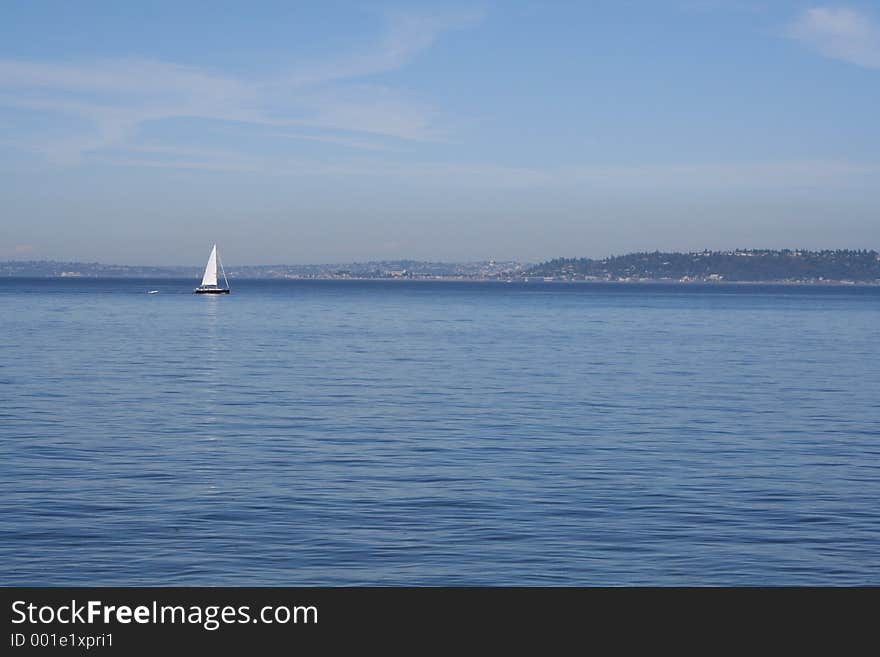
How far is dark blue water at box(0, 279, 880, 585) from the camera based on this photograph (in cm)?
1770

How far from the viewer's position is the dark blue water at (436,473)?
17.7m

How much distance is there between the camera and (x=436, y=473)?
2589cm
